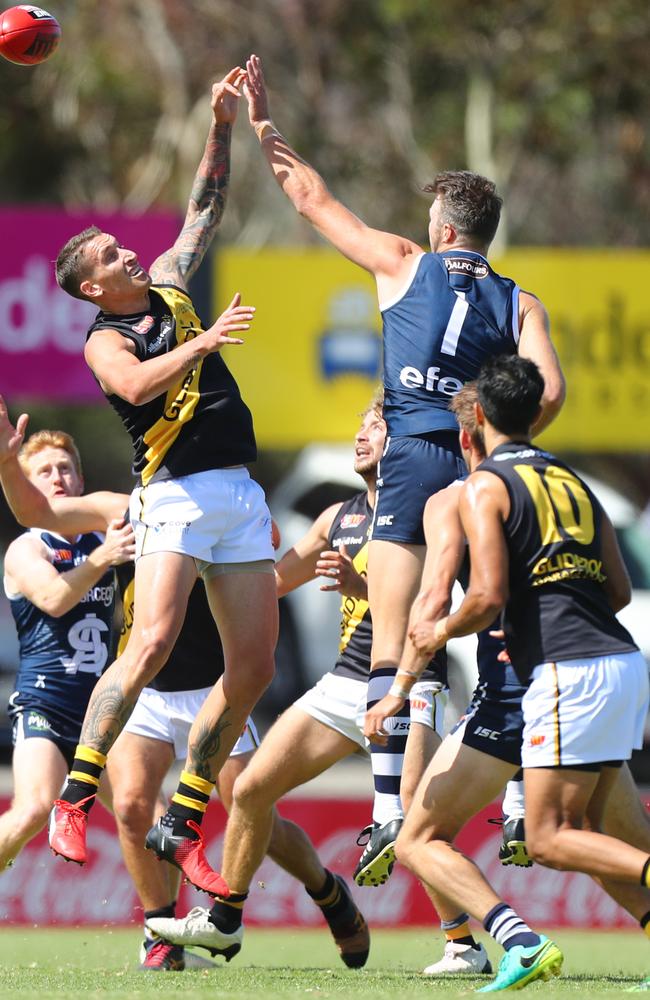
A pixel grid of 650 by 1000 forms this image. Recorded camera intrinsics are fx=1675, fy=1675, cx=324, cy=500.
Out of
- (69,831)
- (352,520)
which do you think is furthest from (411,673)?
(352,520)

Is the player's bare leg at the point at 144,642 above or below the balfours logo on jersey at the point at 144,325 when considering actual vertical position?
below

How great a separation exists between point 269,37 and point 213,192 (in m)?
20.6

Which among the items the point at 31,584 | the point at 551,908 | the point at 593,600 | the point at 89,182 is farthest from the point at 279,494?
the point at 89,182

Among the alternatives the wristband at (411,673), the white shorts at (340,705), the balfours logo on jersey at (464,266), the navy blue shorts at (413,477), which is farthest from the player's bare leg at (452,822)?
the balfours logo on jersey at (464,266)

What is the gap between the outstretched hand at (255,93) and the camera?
756 cm

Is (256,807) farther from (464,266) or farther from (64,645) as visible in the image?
(464,266)

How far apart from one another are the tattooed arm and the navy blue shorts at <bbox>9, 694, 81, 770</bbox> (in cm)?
221

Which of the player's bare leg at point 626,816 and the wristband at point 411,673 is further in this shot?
the player's bare leg at point 626,816

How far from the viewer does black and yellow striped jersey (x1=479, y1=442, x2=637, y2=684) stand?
19.7 feet

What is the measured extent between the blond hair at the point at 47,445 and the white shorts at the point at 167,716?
4.19 ft

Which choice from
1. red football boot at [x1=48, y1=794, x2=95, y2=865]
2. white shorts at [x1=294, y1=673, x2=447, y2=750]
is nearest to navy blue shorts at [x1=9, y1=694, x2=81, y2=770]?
white shorts at [x1=294, y1=673, x2=447, y2=750]

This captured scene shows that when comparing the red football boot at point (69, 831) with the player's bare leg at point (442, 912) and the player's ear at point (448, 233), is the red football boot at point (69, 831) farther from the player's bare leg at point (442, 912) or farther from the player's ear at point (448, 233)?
the player's ear at point (448, 233)

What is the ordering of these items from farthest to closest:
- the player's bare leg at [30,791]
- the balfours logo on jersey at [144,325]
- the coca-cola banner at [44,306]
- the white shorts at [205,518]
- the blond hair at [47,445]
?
the coca-cola banner at [44,306], the blond hair at [47,445], the player's bare leg at [30,791], the balfours logo on jersey at [144,325], the white shorts at [205,518]

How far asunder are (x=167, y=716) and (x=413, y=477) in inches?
70.2
